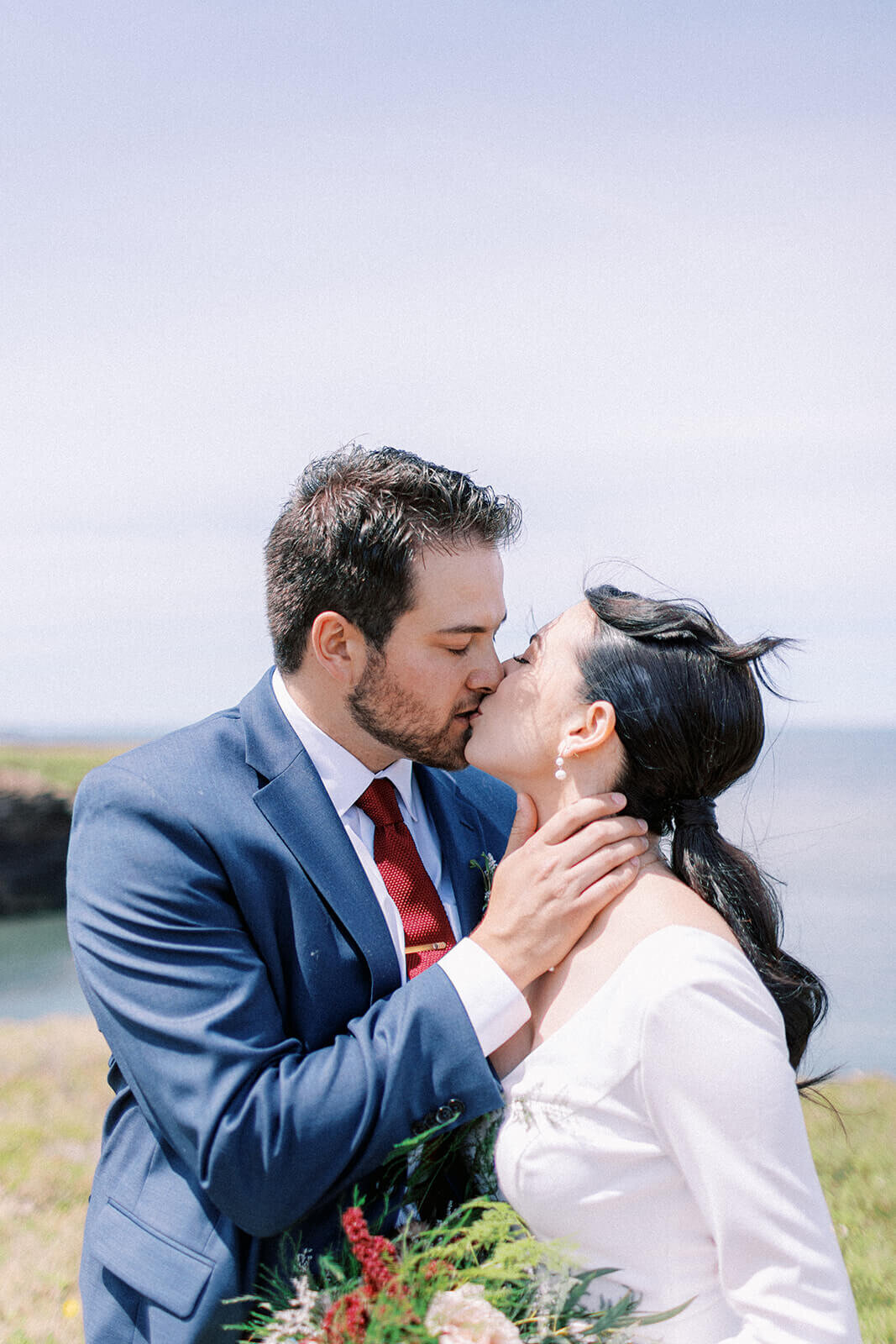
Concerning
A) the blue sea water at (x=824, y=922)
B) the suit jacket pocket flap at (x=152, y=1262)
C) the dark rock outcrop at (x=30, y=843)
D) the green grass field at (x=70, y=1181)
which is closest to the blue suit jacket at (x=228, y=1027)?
the suit jacket pocket flap at (x=152, y=1262)

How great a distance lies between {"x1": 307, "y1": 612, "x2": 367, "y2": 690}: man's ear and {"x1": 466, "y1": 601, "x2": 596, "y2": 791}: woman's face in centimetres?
40

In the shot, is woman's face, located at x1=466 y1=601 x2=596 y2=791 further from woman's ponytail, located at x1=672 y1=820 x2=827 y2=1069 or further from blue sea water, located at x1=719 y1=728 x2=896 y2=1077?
blue sea water, located at x1=719 y1=728 x2=896 y2=1077

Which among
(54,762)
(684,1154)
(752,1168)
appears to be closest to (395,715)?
(684,1154)

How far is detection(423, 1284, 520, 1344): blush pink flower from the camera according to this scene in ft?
7.28

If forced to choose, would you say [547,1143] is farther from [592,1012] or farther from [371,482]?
[371,482]

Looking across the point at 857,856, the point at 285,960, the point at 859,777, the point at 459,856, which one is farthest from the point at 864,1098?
the point at 859,777

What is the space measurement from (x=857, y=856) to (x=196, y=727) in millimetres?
49710

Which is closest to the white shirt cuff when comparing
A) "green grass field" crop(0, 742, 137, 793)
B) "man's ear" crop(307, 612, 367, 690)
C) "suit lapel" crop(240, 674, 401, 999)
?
"suit lapel" crop(240, 674, 401, 999)

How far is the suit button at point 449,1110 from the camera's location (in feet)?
8.77

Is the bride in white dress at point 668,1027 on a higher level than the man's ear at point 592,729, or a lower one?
lower

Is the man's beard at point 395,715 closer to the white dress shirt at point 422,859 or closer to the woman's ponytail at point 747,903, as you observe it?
the white dress shirt at point 422,859

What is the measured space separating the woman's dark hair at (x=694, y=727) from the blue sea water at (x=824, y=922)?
0.41ft

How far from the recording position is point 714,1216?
2461 millimetres

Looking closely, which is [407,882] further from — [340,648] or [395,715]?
[340,648]
